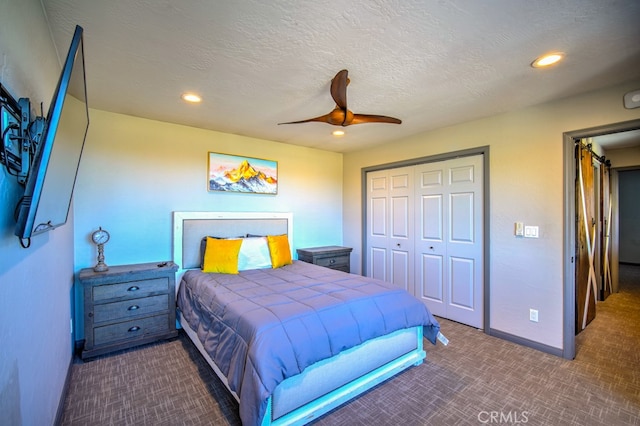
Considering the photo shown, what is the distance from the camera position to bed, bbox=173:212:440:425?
1695 mm

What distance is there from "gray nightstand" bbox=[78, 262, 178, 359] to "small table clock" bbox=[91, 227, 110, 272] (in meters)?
0.07

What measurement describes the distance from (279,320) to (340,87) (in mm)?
1705

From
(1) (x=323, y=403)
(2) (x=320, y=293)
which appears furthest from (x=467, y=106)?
(1) (x=323, y=403)

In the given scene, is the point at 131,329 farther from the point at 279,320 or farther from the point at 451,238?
the point at 451,238

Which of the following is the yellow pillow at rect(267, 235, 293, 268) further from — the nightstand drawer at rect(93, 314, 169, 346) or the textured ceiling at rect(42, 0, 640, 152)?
the textured ceiling at rect(42, 0, 640, 152)

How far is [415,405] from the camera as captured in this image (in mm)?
2023

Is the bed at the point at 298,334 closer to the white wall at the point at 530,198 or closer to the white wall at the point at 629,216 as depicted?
the white wall at the point at 530,198

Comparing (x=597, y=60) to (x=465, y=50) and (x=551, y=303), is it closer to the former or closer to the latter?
(x=465, y=50)

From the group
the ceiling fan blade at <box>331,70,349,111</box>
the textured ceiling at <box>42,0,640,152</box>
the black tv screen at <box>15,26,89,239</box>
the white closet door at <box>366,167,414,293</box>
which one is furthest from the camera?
the white closet door at <box>366,167,414,293</box>

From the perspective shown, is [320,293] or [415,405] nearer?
[415,405]

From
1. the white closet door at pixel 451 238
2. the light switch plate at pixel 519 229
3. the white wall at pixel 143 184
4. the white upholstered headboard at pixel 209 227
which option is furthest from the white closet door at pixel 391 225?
the white wall at pixel 143 184

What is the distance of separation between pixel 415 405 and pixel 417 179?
2.77m

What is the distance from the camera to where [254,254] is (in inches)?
137

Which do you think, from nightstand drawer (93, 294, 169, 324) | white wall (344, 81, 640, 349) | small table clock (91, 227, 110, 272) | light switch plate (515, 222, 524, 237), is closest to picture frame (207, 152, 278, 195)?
small table clock (91, 227, 110, 272)
